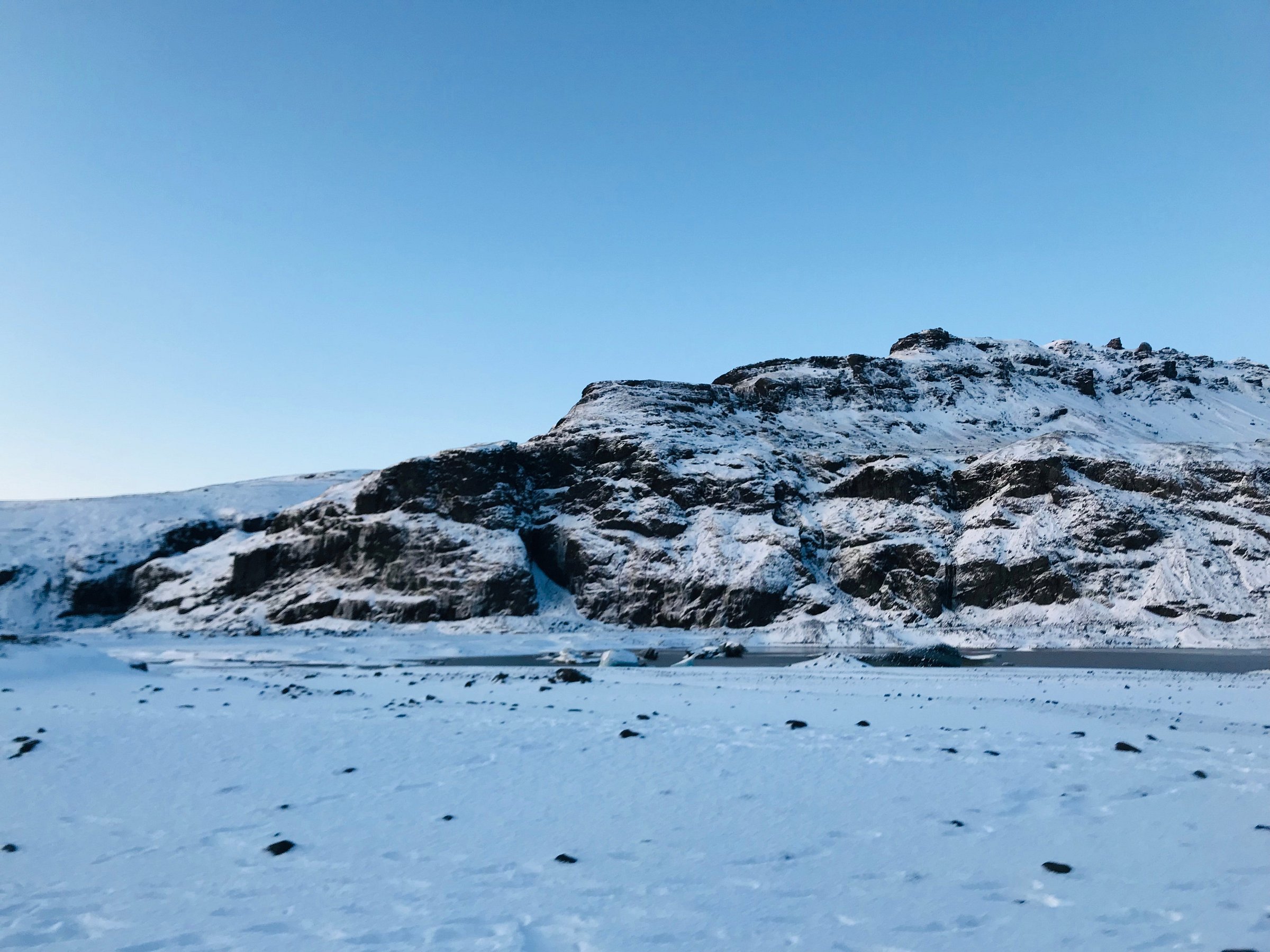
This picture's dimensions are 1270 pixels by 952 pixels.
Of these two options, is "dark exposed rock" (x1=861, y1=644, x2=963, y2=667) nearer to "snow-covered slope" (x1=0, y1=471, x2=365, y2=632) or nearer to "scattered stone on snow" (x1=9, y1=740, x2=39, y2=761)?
"scattered stone on snow" (x1=9, y1=740, x2=39, y2=761)

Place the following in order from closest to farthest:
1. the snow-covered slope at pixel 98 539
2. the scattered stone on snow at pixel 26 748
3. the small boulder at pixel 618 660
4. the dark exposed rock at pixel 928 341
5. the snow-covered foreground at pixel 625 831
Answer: the snow-covered foreground at pixel 625 831 → the scattered stone on snow at pixel 26 748 → the small boulder at pixel 618 660 → the snow-covered slope at pixel 98 539 → the dark exposed rock at pixel 928 341

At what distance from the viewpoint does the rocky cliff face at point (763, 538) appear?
8231cm

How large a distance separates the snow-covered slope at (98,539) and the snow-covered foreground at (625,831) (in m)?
111

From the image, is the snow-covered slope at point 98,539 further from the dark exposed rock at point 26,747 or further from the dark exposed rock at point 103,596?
the dark exposed rock at point 26,747

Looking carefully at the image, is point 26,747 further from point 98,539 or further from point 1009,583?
point 98,539

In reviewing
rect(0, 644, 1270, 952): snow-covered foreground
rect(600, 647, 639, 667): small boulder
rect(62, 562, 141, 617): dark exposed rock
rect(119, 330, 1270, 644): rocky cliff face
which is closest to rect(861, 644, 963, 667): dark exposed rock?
rect(600, 647, 639, 667): small boulder

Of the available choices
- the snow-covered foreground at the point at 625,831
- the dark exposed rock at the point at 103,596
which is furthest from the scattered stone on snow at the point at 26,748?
the dark exposed rock at the point at 103,596

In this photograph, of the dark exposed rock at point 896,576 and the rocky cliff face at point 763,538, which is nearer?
the rocky cliff face at point 763,538

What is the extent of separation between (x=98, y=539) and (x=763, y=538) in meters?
97.0

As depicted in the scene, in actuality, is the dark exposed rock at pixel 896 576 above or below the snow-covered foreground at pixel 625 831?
below

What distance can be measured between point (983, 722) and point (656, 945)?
11.9 meters

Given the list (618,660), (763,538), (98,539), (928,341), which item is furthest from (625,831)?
(928,341)

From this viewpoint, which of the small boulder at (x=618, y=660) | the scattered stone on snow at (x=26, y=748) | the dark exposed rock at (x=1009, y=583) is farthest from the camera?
the dark exposed rock at (x=1009, y=583)

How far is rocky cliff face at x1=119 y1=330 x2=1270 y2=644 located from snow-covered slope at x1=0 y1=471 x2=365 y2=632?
658 centimetres
